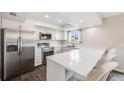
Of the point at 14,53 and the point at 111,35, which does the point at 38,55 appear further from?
the point at 111,35

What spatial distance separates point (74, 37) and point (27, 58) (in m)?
3.35

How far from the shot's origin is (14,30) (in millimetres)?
2957

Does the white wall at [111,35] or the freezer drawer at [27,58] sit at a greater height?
the white wall at [111,35]

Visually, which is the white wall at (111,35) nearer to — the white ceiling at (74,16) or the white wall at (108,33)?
the white wall at (108,33)

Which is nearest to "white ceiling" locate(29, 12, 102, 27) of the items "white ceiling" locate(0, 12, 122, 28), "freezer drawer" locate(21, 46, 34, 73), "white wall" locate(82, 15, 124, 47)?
"white ceiling" locate(0, 12, 122, 28)

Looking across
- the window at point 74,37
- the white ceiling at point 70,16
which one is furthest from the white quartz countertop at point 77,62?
the window at point 74,37

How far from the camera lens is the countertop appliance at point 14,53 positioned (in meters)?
2.69

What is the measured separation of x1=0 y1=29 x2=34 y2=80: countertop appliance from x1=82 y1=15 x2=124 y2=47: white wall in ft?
9.82

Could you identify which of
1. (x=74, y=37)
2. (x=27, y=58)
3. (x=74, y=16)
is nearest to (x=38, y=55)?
(x=27, y=58)

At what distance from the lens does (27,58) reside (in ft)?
11.1

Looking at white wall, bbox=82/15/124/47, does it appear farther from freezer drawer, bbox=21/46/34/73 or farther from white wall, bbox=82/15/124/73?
freezer drawer, bbox=21/46/34/73

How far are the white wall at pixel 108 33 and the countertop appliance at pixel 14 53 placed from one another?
2.99m
